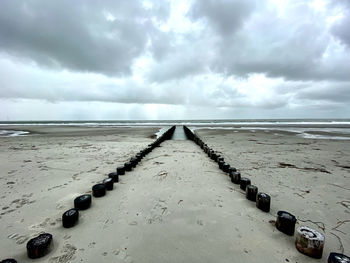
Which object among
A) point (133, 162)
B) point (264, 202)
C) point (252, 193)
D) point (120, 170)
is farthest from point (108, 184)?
point (264, 202)

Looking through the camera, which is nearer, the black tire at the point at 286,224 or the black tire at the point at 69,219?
the black tire at the point at 286,224

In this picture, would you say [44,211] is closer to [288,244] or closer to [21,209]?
[21,209]

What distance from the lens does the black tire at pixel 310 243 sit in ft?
5.85

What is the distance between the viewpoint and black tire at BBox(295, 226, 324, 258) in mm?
1783

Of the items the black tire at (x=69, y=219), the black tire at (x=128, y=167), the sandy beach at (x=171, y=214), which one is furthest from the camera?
the black tire at (x=128, y=167)

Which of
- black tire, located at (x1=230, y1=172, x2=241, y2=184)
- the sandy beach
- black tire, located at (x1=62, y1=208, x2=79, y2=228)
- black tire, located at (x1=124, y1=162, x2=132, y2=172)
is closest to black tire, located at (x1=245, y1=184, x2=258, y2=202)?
the sandy beach

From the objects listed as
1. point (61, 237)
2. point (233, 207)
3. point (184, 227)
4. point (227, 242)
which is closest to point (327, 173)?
point (233, 207)

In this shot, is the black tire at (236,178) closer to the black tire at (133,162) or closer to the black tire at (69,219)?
the black tire at (133,162)

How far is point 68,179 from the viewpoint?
431 centimetres

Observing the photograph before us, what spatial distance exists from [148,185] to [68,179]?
2354 mm

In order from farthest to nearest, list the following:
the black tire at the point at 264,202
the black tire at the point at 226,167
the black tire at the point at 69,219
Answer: the black tire at the point at 226,167 < the black tire at the point at 264,202 < the black tire at the point at 69,219

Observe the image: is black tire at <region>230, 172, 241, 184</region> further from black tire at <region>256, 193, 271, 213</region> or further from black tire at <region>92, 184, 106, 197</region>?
black tire at <region>92, 184, 106, 197</region>

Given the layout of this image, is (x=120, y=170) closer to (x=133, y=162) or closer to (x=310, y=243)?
(x=133, y=162)

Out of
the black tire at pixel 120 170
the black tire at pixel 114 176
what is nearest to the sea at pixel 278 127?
the black tire at pixel 120 170
